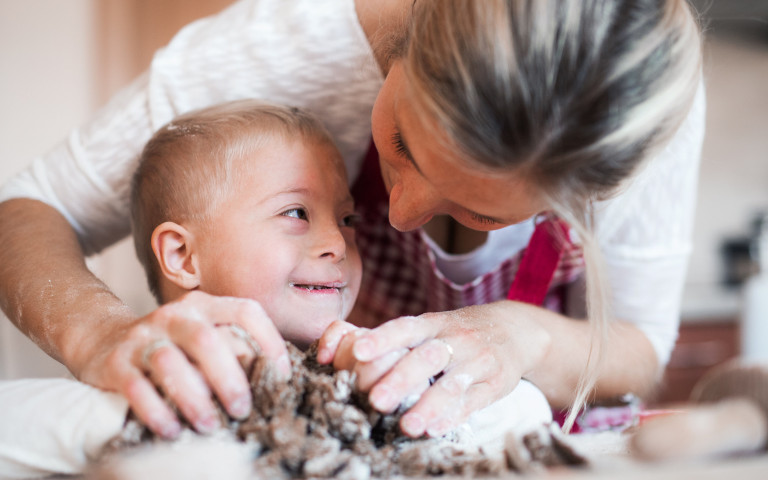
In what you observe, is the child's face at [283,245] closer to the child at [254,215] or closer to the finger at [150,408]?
the child at [254,215]

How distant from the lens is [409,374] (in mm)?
500

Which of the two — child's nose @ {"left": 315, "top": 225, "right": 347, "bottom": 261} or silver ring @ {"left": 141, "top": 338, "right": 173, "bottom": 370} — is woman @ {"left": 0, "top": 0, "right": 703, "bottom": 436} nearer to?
silver ring @ {"left": 141, "top": 338, "right": 173, "bottom": 370}

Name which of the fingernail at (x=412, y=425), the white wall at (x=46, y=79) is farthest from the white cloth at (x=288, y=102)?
the fingernail at (x=412, y=425)

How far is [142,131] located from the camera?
872 mm

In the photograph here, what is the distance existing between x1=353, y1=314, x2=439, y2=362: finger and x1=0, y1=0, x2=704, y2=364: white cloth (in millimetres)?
406

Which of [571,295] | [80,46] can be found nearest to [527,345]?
[571,295]

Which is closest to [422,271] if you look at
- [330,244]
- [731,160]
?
[330,244]

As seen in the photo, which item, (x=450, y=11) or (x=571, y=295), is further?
(x=571, y=295)

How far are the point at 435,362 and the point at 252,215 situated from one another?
0.34m

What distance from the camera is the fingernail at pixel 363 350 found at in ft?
1.61

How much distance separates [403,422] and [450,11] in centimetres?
37

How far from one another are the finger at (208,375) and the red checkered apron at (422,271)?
21.7 inches

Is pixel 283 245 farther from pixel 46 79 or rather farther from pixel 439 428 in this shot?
pixel 46 79

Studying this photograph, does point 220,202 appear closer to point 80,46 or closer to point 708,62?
point 708,62
